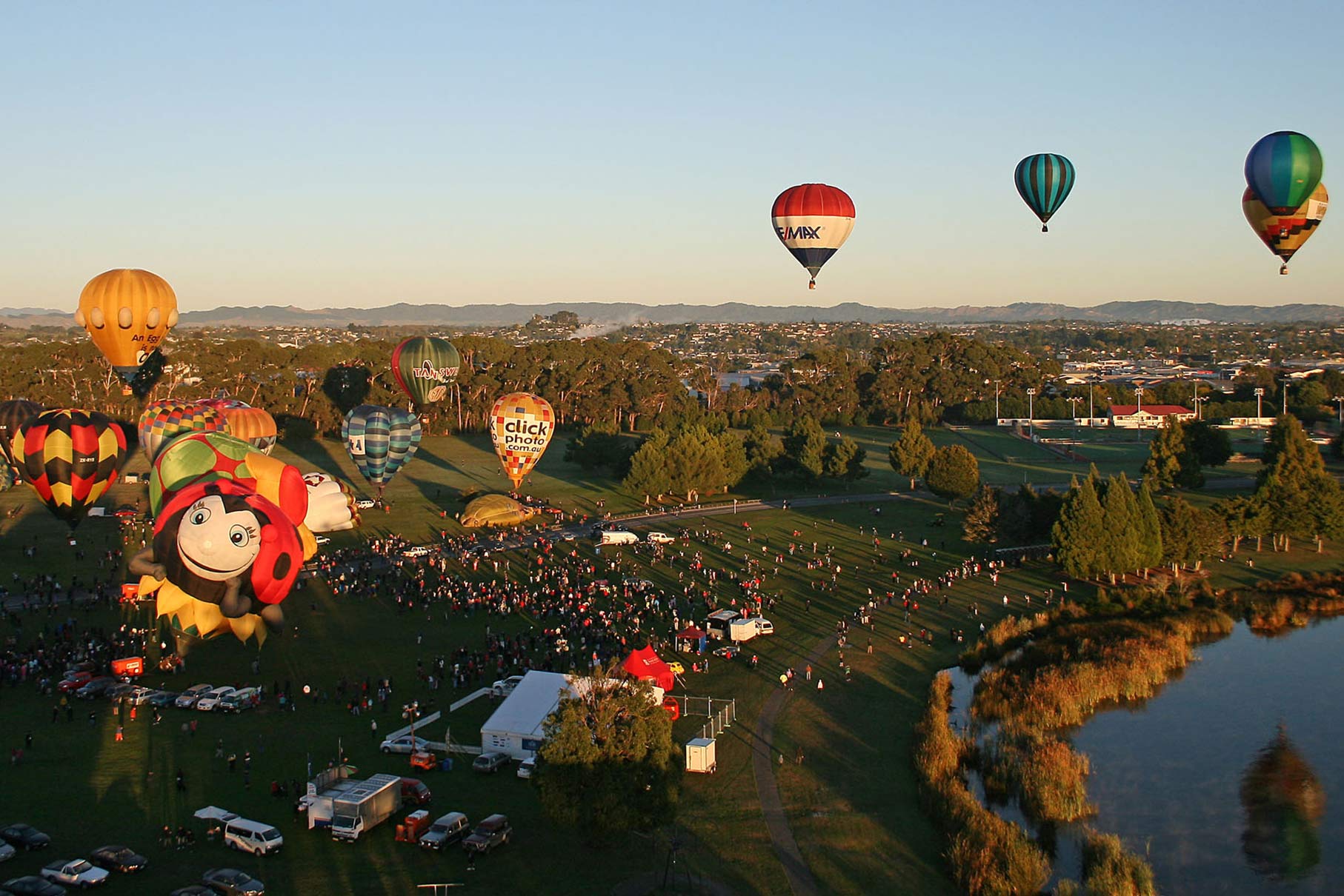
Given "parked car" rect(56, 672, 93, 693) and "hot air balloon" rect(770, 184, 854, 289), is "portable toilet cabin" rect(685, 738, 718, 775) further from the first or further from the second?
"hot air balloon" rect(770, 184, 854, 289)

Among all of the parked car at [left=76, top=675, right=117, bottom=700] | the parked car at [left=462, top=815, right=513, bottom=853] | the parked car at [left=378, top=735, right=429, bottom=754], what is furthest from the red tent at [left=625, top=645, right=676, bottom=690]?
the parked car at [left=76, top=675, right=117, bottom=700]

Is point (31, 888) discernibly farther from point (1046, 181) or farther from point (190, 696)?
point (1046, 181)

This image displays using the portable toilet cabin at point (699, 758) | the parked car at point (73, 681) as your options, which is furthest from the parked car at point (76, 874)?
the portable toilet cabin at point (699, 758)

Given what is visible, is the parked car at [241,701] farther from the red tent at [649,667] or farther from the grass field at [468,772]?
the red tent at [649,667]

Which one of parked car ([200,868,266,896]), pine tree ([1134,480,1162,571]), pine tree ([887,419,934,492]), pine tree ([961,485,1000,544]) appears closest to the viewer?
parked car ([200,868,266,896])

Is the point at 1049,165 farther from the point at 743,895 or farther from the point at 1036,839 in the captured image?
the point at 743,895
